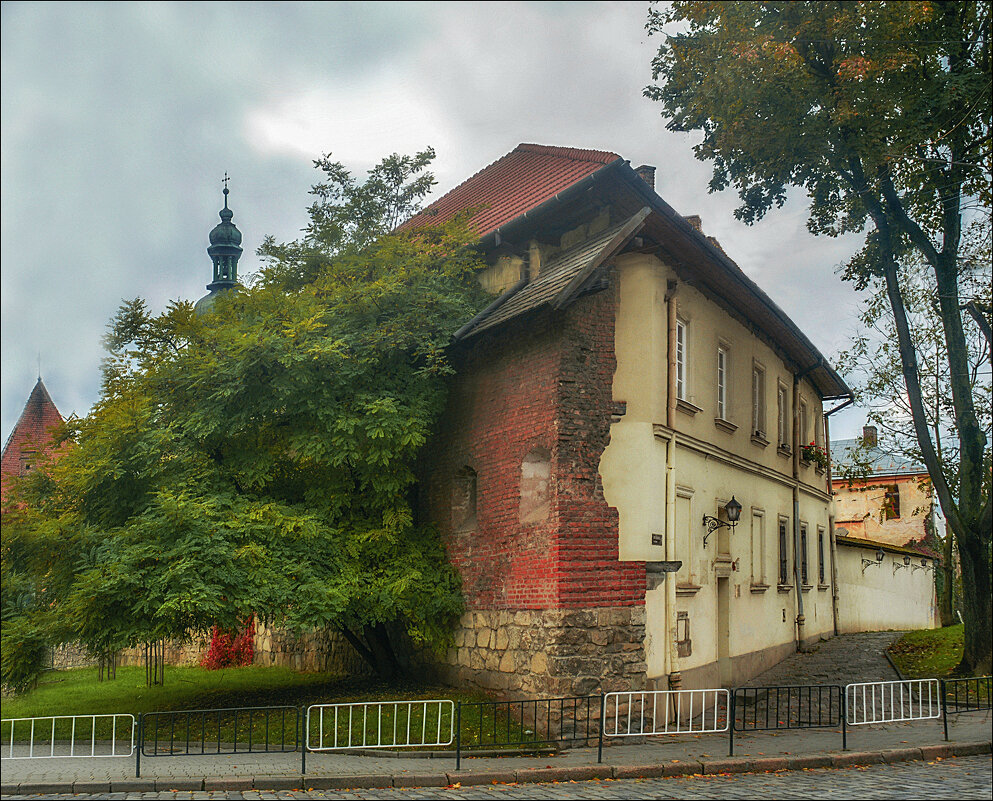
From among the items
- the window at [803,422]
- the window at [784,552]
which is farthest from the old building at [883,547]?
the window at [784,552]

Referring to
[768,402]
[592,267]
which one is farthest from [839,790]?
[768,402]

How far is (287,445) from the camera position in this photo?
52.8 ft

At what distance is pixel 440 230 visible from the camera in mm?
17141

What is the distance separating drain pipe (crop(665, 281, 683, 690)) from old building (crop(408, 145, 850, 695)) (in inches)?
1.2

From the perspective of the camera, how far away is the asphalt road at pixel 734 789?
9844mm

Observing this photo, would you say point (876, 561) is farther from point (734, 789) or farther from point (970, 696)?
point (734, 789)

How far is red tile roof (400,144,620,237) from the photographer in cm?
1739

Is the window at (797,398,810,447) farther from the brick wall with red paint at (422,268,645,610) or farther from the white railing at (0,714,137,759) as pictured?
the white railing at (0,714,137,759)

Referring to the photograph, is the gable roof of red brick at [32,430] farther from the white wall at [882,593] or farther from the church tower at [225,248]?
the church tower at [225,248]

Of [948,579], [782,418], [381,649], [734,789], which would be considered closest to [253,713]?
[381,649]

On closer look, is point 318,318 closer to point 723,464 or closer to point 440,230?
point 440,230

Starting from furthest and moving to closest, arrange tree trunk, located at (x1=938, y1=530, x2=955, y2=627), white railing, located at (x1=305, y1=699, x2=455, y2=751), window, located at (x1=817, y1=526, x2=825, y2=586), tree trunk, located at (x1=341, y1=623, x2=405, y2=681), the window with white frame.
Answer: tree trunk, located at (x1=938, y1=530, x2=955, y2=627) < window, located at (x1=817, y1=526, x2=825, y2=586) < tree trunk, located at (x1=341, y1=623, x2=405, y2=681) < the window with white frame < white railing, located at (x1=305, y1=699, x2=455, y2=751)

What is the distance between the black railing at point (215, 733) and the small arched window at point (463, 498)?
13.8 feet

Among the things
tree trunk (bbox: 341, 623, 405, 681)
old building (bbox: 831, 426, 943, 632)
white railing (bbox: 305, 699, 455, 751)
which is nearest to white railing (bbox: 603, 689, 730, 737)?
white railing (bbox: 305, 699, 455, 751)
